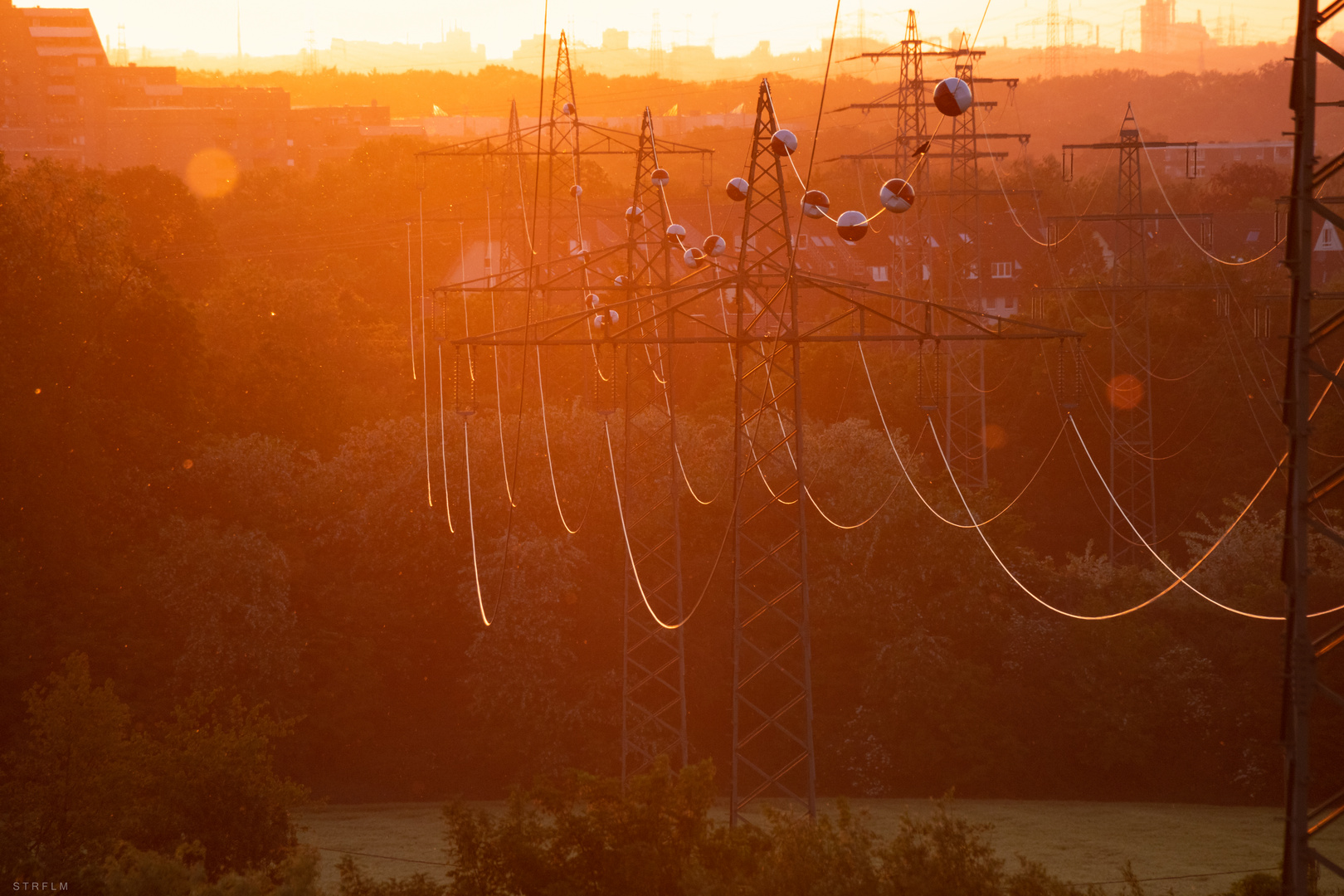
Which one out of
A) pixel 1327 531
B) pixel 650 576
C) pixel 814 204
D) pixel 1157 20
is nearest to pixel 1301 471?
pixel 1327 531

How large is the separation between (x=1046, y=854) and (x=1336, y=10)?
19984mm

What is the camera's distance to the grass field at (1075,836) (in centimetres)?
2458

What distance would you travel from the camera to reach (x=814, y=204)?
15.1 m

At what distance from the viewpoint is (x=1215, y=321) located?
181 ft

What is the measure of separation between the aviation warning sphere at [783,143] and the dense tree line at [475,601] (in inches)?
619

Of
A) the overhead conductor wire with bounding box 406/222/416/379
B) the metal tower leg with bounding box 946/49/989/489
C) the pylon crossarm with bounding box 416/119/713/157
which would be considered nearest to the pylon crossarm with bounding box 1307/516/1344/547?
the pylon crossarm with bounding box 416/119/713/157

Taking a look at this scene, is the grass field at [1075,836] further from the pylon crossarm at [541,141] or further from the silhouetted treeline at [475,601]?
the pylon crossarm at [541,141]

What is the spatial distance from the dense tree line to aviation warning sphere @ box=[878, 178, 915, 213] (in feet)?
56.4

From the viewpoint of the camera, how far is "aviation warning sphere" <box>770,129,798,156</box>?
15.4 metres

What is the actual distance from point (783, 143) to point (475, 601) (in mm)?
19183


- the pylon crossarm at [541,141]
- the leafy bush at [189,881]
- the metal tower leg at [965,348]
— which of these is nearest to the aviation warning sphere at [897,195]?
the leafy bush at [189,881]

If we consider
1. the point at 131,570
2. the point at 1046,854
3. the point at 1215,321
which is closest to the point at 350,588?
the point at 131,570

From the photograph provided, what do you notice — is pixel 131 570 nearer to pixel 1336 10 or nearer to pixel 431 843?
pixel 431 843

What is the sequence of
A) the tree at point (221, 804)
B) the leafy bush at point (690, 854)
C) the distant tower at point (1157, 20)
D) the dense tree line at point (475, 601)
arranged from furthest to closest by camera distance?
the distant tower at point (1157, 20), the dense tree line at point (475, 601), the tree at point (221, 804), the leafy bush at point (690, 854)
